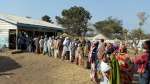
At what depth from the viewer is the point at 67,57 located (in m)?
28.2

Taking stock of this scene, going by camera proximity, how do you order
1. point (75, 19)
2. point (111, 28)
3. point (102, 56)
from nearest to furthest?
point (102, 56), point (75, 19), point (111, 28)

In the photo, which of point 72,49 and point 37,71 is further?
point 72,49

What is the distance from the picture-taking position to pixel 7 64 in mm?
26719

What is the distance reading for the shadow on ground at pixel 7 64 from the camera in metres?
24.8

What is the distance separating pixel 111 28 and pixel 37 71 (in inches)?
2890

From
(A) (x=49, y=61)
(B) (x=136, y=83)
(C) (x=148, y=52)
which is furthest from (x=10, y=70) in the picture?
(C) (x=148, y=52)

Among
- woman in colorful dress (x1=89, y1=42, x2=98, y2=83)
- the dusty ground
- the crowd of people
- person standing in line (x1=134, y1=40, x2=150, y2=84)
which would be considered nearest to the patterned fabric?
the crowd of people

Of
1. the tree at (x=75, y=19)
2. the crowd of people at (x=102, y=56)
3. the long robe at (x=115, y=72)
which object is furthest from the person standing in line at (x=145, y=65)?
the tree at (x=75, y=19)

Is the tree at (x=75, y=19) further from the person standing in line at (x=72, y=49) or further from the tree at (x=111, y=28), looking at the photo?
the person standing in line at (x=72, y=49)

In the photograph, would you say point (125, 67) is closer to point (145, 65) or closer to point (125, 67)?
point (125, 67)

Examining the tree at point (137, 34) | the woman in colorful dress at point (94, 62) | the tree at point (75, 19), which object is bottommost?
the woman in colorful dress at point (94, 62)

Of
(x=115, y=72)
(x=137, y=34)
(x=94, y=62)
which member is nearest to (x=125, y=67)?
(x=115, y=72)

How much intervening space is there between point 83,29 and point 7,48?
47155mm

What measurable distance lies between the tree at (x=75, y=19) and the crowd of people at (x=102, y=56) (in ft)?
154
